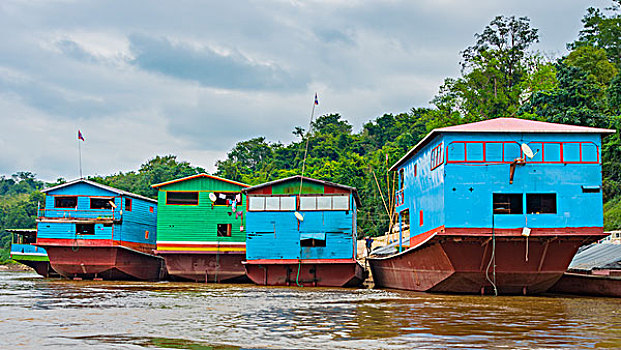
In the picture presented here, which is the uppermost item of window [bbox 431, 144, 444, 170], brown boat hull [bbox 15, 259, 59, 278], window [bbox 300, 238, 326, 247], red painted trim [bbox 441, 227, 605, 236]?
window [bbox 431, 144, 444, 170]

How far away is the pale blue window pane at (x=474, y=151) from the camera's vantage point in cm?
1753

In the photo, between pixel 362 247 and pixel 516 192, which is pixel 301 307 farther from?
pixel 362 247

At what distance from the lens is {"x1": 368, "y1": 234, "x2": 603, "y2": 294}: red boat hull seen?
1689cm

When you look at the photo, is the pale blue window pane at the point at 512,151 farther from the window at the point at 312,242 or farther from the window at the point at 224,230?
the window at the point at 224,230

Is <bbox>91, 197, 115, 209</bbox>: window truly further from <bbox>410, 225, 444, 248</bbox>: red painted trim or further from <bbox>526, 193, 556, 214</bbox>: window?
<bbox>526, 193, 556, 214</bbox>: window

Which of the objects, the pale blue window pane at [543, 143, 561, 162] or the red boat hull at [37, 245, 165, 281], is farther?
the red boat hull at [37, 245, 165, 281]

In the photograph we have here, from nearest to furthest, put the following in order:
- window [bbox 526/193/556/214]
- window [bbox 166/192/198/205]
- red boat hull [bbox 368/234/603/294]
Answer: red boat hull [bbox 368/234/603/294]
window [bbox 526/193/556/214]
window [bbox 166/192/198/205]

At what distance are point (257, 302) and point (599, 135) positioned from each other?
10.5 metres

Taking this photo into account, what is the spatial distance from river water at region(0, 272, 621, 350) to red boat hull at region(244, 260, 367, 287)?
819 centimetres

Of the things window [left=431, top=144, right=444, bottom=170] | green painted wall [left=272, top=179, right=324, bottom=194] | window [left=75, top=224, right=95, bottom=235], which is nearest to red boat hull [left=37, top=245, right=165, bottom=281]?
window [left=75, top=224, right=95, bottom=235]

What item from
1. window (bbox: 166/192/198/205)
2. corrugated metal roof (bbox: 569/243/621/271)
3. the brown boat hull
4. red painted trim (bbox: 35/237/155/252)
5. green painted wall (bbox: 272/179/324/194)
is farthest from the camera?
the brown boat hull

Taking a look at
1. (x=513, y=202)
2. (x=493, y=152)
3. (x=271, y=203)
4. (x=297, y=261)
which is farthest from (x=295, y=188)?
(x=513, y=202)

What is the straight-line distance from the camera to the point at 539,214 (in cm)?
1716

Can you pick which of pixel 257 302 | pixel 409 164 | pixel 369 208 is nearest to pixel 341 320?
pixel 257 302
